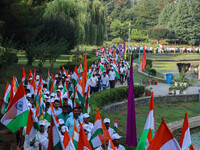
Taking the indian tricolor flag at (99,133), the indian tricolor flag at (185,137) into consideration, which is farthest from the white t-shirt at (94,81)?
the indian tricolor flag at (185,137)

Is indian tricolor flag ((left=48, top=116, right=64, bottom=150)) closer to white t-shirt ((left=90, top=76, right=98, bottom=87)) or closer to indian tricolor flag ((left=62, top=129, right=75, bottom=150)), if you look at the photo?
indian tricolor flag ((left=62, top=129, right=75, bottom=150))

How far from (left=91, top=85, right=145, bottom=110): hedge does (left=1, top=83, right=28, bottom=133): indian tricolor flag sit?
5.67 m

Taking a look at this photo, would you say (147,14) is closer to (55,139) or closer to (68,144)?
(55,139)

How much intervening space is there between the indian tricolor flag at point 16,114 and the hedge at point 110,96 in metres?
5.67

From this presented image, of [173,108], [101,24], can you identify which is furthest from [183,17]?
[173,108]

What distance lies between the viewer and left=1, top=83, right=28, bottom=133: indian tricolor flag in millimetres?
8156

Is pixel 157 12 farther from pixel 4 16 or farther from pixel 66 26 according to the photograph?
pixel 4 16

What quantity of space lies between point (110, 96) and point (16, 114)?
884cm

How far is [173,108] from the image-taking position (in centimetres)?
1856

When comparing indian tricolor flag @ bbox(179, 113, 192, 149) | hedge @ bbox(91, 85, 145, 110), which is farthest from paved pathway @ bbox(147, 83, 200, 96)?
indian tricolor flag @ bbox(179, 113, 192, 149)

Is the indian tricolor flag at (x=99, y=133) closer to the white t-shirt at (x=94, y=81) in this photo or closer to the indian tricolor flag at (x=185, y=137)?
the indian tricolor flag at (x=185, y=137)

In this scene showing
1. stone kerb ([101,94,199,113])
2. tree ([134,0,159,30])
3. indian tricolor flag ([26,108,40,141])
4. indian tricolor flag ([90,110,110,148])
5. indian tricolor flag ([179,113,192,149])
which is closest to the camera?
indian tricolor flag ([179,113,192,149])

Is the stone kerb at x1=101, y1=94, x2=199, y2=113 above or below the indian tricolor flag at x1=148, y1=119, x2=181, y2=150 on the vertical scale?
below

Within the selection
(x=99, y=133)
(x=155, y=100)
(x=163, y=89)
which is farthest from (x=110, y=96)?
(x=99, y=133)
